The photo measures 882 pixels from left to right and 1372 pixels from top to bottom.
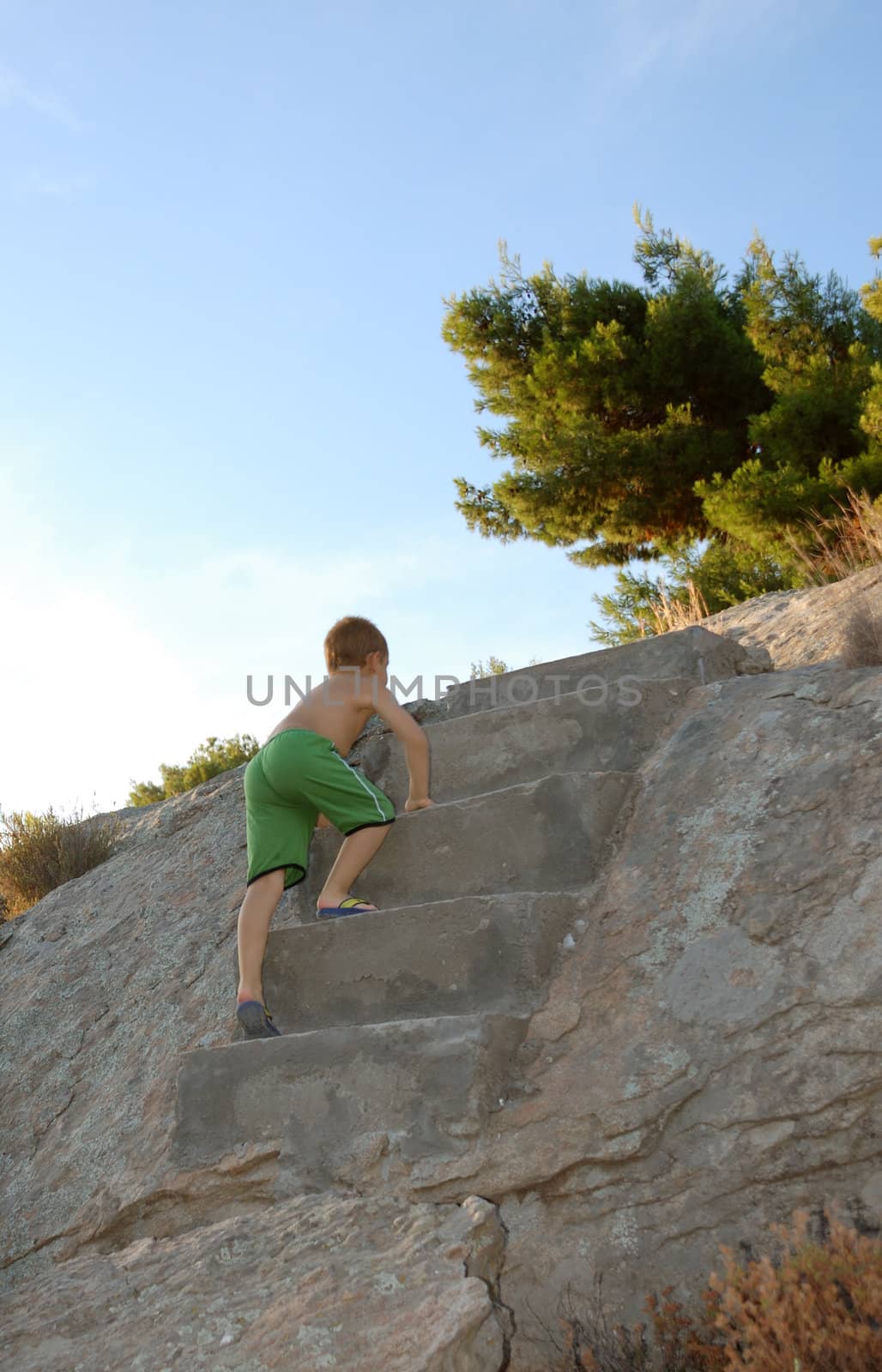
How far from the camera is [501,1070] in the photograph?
256 centimetres

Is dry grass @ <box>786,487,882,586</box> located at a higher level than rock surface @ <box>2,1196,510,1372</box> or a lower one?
higher

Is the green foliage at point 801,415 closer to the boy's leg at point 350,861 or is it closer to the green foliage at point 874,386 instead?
the green foliage at point 874,386

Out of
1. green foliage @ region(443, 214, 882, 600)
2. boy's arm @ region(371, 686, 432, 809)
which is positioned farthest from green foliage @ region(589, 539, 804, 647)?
boy's arm @ region(371, 686, 432, 809)

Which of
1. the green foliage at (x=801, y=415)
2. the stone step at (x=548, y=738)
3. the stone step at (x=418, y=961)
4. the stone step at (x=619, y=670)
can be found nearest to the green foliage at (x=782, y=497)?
the green foliage at (x=801, y=415)

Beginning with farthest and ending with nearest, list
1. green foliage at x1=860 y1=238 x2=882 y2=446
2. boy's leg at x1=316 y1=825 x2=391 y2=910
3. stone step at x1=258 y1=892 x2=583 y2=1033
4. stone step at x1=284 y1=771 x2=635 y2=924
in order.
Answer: green foliage at x1=860 y1=238 x2=882 y2=446, boy's leg at x1=316 y1=825 x2=391 y2=910, stone step at x1=284 y1=771 x2=635 y2=924, stone step at x1=258 y1=892 x2=583 y2=1033

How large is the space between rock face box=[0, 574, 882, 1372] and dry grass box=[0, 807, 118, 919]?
1.58m

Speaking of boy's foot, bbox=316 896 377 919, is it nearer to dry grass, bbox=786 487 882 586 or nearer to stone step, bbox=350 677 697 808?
stone step, bbox=350 677 697 808

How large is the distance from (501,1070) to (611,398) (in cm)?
841

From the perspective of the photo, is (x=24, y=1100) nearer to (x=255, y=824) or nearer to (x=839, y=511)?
(x=255, y=824)

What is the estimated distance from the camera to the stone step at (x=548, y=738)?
3598mm

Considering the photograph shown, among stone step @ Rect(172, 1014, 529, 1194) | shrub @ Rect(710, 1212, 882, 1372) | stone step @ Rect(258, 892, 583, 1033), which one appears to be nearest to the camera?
shrub @ Rect(710, 1212, 882, 1372)

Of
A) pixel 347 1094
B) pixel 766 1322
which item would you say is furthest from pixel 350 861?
pixel 766 1322

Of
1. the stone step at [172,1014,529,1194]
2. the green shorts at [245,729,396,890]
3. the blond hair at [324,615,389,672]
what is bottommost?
the stone step at [172,1014,529,1194]

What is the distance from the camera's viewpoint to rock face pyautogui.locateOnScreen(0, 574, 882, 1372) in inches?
85.4
